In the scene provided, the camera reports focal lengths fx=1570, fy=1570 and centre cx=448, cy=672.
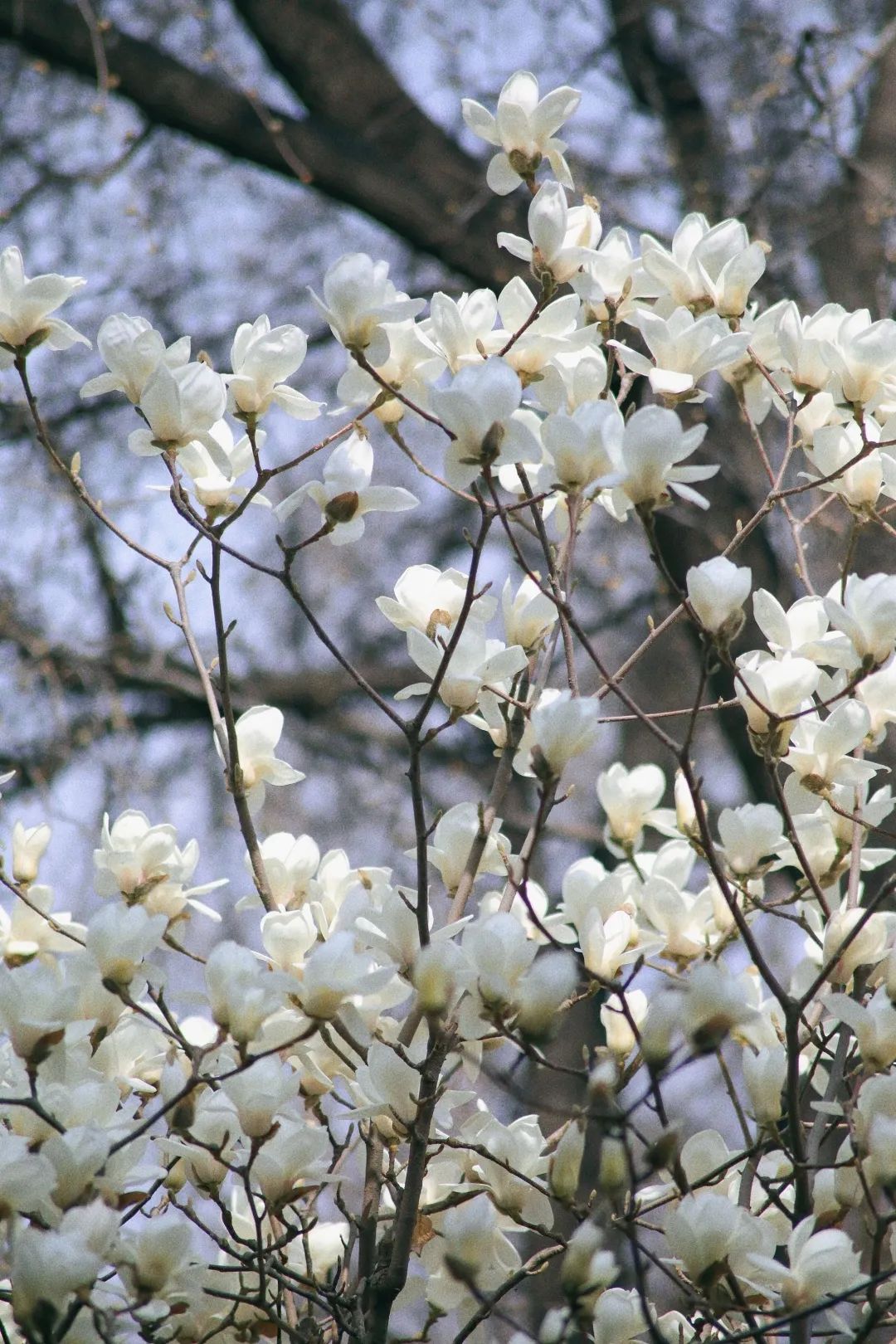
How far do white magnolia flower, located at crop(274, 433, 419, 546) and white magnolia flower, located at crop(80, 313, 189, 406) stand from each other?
0.36 ft

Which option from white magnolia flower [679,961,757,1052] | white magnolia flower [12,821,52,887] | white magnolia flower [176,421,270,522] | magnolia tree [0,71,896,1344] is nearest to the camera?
white magnolia flower [679,961,757,1052]

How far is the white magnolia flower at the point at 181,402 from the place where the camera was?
2.93 ft

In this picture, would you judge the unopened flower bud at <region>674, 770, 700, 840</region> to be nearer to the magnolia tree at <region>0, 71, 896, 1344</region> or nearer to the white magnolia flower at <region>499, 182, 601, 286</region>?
the magnolia tree at <region>0, 71, 896, 1344</region>

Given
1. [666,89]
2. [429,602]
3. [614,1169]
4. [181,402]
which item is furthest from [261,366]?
[666,89]

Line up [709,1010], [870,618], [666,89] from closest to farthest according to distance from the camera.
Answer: [709,1010] → [870,618] → [666,89]

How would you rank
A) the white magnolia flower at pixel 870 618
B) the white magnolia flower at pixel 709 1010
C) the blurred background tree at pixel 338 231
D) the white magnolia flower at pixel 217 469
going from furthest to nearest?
the blurred background tree at pixel 338 231 → the white magnolia flower at pixel 217 469 → the white magnolia flower at pixel 870 618 → the white magnolia flower at pixel 709 1010

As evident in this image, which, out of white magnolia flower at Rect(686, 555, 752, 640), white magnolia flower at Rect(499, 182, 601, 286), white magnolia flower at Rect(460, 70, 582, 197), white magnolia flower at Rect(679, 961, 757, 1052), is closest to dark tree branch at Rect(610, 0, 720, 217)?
white magnolia flower at Rect(460, 70, 582, 197)

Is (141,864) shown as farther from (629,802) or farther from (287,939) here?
(629,802)

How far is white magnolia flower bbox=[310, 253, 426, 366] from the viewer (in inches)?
35.0

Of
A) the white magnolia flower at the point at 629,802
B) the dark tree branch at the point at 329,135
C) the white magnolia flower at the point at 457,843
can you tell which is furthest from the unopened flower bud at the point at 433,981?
the dark tree branch at the point at 329,135

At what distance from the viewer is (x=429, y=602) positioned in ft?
3.12

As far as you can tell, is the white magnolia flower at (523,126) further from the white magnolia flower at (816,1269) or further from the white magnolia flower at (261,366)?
the white magnolia flower at (816,1269)

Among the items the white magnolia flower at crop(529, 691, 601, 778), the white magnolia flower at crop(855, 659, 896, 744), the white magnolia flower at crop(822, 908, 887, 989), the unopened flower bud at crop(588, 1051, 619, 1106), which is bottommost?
the unopened flower bud at crop(588, 1051, 619, 1106)

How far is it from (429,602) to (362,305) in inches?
7.1
